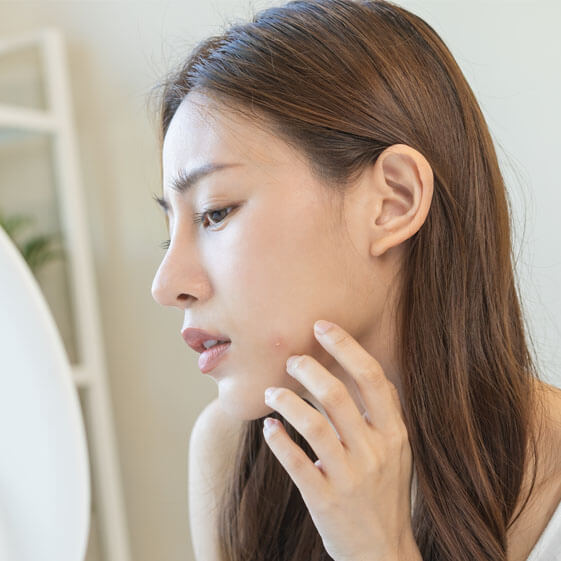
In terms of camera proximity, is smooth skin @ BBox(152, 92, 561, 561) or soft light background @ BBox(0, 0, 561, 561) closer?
smooth skin @ BBox(152, 92, 561, 561)

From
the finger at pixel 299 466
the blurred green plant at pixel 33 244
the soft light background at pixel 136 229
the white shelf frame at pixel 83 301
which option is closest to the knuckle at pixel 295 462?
the finger at pixel 299 466

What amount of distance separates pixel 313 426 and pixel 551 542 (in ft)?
0.95

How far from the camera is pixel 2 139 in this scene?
168 centimetres

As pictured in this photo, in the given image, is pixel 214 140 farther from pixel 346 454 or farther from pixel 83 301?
pixel 83 301

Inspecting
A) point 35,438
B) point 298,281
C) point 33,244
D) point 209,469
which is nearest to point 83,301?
point 33,244

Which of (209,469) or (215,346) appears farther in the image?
(209,469)

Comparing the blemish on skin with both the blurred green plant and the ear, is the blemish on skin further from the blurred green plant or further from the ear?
the blurred green plant

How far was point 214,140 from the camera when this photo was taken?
785 mm

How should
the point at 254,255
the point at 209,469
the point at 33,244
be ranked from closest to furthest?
the point at 254,255, the point at 209,469, the point at 33,244

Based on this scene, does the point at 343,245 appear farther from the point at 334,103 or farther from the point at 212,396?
the point at 212,396

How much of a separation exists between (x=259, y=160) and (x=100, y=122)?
1.04 meters

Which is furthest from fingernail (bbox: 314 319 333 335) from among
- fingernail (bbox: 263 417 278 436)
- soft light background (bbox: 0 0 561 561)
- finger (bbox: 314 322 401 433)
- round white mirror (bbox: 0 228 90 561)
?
soft light background (bbox: 0 0 561 561)

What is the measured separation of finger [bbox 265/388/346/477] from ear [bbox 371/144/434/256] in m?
0.17

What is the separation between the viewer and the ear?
2.55ft
